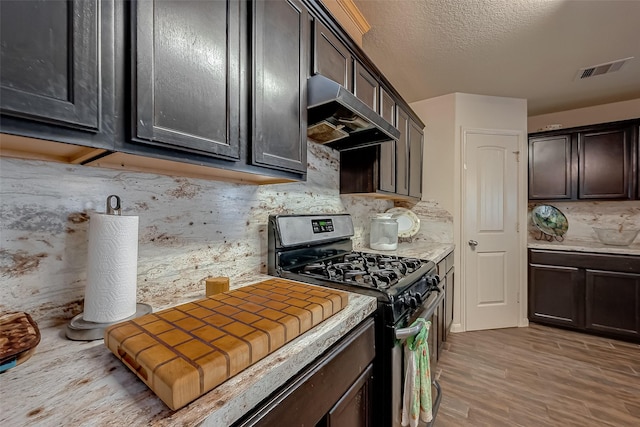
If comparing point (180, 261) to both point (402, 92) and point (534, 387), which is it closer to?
point (534, 387)

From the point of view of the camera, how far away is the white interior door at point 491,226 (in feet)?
9.55

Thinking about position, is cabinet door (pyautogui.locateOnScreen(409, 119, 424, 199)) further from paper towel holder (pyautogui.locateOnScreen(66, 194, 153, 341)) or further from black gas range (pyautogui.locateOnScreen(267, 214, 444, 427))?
paper towel holder (pyautogui.locateOnScreen(66, 194, 153, 341))

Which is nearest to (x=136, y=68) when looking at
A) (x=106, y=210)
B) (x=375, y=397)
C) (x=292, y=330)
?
(x=106, y=210)

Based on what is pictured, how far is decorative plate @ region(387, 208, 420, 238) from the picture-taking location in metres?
2.89

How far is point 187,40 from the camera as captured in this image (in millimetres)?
755

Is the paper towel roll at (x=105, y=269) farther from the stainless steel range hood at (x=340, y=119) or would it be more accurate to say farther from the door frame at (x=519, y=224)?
the door frame at (x=519, y=224)

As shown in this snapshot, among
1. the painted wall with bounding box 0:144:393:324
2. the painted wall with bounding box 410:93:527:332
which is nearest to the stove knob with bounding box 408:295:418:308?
the painted wall with bounding box 0:144:393:324

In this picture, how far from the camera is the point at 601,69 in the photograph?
238cm

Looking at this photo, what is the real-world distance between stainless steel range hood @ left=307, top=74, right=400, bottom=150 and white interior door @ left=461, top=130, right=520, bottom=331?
1.74 meters

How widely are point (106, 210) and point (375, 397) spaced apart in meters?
1.22

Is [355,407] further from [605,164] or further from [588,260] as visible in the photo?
[605,164]

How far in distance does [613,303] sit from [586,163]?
4.93 ft

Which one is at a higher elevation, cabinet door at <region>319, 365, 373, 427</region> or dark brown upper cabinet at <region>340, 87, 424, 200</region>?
dark brown upper cabinet at <region>340, 87, 424, 200</region>

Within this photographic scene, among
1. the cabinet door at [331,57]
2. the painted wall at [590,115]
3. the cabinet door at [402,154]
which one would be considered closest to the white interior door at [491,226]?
the cabinet door at [402,154]
